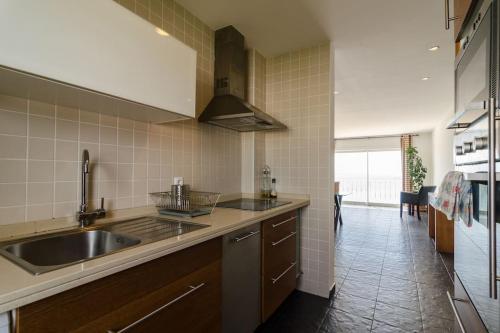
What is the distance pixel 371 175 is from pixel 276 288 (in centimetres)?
770

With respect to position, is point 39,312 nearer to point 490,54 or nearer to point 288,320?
point 490,54

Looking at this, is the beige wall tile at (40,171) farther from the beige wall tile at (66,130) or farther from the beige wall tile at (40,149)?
A: the beige wall tile at (66,130)

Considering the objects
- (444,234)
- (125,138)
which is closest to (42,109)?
(125,138)

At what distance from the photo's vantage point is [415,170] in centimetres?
689

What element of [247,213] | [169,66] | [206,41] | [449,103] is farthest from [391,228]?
[169,66]

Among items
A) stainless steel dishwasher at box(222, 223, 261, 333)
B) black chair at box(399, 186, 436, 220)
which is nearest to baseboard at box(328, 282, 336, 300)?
stainless steel dishwasher at box(222, 223, 261, 333)

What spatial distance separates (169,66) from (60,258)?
1.04 meters

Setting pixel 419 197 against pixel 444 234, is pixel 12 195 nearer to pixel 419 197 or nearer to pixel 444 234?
pixel 444 234

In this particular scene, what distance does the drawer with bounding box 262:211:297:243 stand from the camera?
172 centimetres

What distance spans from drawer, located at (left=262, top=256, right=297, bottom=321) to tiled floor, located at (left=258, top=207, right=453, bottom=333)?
15 cm

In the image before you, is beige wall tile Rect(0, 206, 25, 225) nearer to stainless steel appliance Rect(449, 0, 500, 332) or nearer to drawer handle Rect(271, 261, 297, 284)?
drawer handle Rect(271, 261, 297, 284)

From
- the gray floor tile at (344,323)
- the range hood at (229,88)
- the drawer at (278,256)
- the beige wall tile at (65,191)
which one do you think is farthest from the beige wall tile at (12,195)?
the gray floor tile at (344,323)

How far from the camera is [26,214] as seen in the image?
107 centimetres

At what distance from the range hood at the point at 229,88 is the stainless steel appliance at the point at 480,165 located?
1.20 meters
